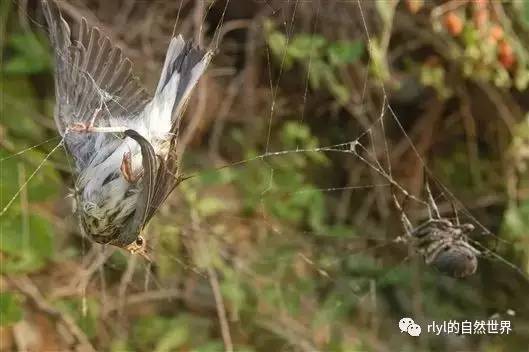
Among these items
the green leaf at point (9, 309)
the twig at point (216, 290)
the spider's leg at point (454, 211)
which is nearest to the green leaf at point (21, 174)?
the green leaf at point (9, 309)

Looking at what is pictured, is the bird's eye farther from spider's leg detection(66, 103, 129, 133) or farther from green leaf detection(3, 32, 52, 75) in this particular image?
green leaf detection(3, 32, 52, 75)

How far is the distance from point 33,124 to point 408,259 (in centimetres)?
57

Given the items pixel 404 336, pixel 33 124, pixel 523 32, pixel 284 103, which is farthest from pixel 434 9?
pixel 33 124

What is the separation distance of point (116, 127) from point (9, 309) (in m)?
0.52

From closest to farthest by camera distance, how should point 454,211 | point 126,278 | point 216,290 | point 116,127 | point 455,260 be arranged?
point 116,127
point 455,260
point 454,211
point 126,278
point 216,290

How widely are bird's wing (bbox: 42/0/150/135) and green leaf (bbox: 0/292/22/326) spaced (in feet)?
1.43

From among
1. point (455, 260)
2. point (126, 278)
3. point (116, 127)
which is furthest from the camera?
point (126, 278)

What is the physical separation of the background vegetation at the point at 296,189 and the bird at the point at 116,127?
0.31m

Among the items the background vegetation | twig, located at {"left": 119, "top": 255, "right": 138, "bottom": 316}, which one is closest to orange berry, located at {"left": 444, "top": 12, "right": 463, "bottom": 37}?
the background vegetation

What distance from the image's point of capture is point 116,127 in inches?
20.8

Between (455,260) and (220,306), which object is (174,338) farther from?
(455,260)

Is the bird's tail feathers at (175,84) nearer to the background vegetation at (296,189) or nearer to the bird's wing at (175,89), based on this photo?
the bird's wing at (175,89)

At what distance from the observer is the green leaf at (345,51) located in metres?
1.26

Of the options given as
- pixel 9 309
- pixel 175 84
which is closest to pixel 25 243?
pixel 9 309
